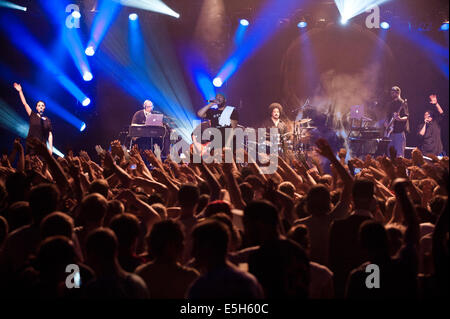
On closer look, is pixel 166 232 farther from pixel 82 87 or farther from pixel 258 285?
pixel 82 87

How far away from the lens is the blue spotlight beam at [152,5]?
1617cm

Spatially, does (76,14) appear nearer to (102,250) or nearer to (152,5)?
(152,5)

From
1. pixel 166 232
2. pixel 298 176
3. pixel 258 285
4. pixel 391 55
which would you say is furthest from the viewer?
pixel 391 55

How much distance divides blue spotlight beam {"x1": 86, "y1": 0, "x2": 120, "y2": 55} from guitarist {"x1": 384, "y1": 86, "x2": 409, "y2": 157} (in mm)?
9071

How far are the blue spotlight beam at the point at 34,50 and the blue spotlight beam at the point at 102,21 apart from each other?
4.45ft

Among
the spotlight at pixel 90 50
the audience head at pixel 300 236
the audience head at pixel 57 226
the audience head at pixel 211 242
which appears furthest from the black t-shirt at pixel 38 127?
the audience head at pixel 211 242

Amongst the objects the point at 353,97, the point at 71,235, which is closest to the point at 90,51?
the point at 353,97

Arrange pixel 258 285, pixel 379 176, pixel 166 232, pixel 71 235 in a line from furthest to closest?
pixel 379 176
pixel 71 235
pixel 166 232
pixel 258 285

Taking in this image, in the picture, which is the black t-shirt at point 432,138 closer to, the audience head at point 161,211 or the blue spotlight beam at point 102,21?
the blue spotlight beam at point 102,21

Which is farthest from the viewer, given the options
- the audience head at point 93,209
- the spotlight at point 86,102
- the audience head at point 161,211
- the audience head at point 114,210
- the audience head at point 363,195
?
the spotlight at point 86,102

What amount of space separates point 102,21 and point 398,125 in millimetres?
9684

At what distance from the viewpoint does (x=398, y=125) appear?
15289 mm

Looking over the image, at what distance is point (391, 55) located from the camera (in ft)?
57.8
